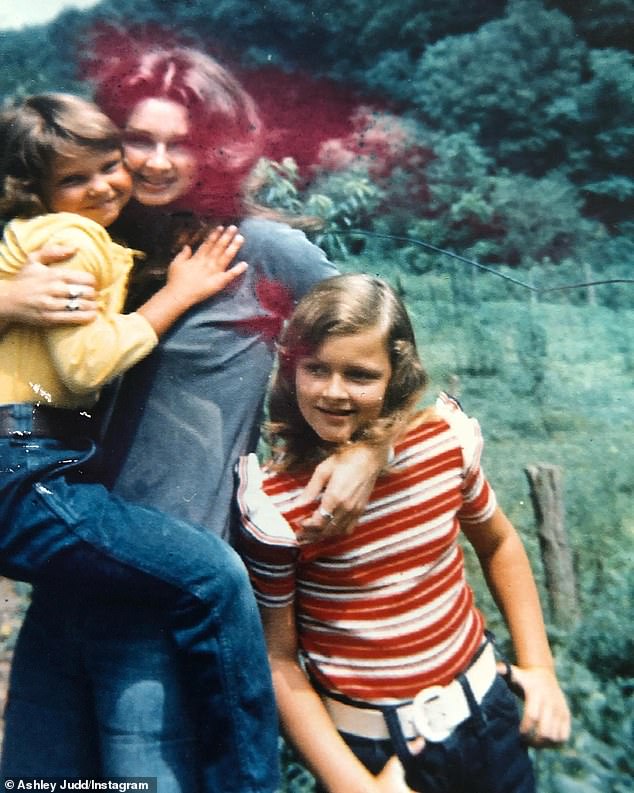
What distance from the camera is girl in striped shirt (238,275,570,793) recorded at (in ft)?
7.66

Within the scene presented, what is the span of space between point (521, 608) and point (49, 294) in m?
1.55

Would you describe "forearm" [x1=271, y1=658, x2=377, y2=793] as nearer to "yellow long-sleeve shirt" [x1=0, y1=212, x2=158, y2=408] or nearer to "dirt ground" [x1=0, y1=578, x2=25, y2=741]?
"dirt ground" [x1=0, y1=578, x2=25, y2=741]

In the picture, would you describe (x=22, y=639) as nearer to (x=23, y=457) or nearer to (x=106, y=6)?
(x=23, y=457)

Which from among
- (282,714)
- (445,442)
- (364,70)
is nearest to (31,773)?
(282,714)

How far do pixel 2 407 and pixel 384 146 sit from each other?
49.6 inches

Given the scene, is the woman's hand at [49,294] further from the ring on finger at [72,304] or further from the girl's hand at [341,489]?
the girl's hand at [341,489]

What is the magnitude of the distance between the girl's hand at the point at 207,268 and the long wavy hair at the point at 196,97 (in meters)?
0.07

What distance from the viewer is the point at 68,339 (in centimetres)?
218

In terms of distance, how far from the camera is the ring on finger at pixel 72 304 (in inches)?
85.2

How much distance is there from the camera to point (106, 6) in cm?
248

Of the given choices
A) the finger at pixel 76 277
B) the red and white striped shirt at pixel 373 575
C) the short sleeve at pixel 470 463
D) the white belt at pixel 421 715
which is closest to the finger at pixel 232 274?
the finger at pixel 76 277

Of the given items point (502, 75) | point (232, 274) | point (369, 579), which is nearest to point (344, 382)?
point (232, 274)

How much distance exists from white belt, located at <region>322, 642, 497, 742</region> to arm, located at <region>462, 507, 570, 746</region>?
0.21m

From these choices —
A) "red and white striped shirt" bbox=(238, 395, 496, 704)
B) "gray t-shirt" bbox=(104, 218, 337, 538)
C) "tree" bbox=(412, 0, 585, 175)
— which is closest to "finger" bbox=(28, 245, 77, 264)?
"gray t-shirt" bbox=(104, 218, 337, 538)
